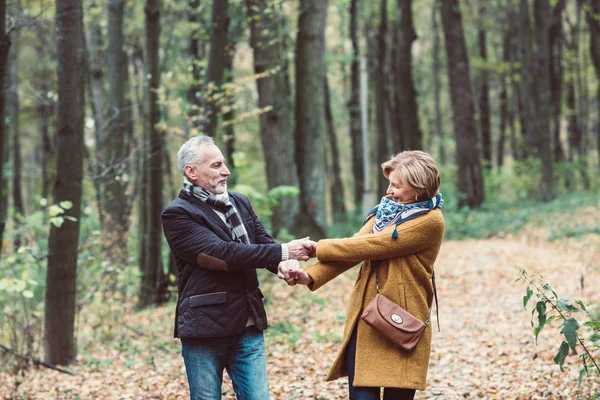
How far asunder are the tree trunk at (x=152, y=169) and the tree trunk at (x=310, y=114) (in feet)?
9.36

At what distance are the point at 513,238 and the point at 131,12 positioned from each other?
12.8 metres

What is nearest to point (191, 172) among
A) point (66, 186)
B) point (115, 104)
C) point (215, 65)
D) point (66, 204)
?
point (66, 204)

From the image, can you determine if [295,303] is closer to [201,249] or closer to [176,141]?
[201,249]

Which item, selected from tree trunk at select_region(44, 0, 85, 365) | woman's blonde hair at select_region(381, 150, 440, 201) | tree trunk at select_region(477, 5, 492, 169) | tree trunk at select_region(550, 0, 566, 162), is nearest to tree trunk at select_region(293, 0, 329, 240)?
tree trunk at select_region(44, 0, 85, 365)

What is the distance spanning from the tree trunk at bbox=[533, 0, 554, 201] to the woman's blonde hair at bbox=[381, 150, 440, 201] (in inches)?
694

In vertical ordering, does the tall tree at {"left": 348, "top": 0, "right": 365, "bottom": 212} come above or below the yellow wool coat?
above

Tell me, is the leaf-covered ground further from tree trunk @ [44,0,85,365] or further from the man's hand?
the man's hand

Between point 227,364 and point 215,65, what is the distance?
22.1ft

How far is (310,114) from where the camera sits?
42.3 ft

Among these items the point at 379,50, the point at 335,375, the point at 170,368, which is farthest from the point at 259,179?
the point at 335,375

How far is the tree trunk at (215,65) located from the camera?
973 centimetres

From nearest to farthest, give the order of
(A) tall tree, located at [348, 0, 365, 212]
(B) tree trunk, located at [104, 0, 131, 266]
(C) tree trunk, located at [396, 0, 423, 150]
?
(B) tree trunk, located at [104, 0, 131, 266]
(C) tree trunk, located at [396, 0, 423, 150]
(A) tall tree, located at [348, 0, 365, 212]

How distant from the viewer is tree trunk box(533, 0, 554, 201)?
66.1 feet

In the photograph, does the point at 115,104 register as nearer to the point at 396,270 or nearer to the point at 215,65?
the point at 215,65
